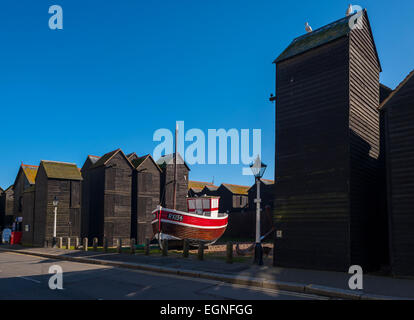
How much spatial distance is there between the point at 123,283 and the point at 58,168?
23879mm

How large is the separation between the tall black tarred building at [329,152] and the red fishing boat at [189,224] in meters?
10.3

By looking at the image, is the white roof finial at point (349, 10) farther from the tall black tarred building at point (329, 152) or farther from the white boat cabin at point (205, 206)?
the white boat cabin at point (205, 206)

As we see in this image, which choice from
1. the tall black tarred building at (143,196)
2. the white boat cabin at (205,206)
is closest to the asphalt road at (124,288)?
the white boat cabin at (205,206)

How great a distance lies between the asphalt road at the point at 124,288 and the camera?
936 cm

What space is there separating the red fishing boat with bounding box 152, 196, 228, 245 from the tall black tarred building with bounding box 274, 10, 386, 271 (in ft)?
33.7

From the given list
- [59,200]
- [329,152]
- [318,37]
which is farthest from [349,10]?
[59,200]

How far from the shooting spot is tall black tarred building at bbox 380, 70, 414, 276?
1230 cm

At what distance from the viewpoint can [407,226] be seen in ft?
40.5

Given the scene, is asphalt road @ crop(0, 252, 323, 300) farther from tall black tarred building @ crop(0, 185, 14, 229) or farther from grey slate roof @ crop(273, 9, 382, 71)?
tall black tarred building @ crop(0, 185, 14, 229)

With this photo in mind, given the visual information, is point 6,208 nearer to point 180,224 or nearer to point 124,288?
point 180,224

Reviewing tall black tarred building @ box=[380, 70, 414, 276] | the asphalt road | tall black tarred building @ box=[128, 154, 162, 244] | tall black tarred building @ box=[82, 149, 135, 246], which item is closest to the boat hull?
the asphalt road

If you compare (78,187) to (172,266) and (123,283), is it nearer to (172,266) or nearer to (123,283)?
(172,266)

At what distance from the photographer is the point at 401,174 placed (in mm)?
12727
